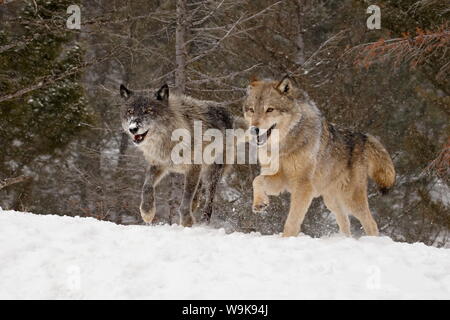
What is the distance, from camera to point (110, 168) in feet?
65.8

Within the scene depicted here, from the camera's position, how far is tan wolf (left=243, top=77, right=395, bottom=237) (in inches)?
255

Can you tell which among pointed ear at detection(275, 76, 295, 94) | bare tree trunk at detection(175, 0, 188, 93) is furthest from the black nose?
bare tree trunk at detection(175, 0, 188, 93)

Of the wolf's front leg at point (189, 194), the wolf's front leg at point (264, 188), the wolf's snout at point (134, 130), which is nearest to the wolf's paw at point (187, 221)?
the wolf's front leg at point (189, 194)

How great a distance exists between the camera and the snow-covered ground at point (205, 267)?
4023 millimetres

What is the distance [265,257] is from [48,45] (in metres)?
12.5

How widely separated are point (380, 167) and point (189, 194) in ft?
8.87

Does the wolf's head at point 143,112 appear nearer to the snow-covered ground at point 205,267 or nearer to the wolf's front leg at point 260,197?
the wolf's front leg at point 260,197

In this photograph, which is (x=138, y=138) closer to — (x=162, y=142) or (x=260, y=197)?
(x=162, y=142)

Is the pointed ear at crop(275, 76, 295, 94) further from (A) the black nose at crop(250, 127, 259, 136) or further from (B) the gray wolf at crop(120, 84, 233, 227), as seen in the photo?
(B) the gray wolf at crop(120, 84, 233, 227)

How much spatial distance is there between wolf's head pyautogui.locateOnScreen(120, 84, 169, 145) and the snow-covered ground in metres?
2.39

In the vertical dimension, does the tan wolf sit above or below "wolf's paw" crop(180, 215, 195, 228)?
above

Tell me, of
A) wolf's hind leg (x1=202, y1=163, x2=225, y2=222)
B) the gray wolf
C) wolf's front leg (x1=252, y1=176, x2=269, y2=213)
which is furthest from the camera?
wolf's hind leg (x1=202, y1=163, x2=225, y2=222)
